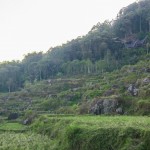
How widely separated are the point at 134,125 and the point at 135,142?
2318 mm

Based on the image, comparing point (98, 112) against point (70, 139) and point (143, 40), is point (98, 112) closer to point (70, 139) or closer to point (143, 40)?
point (70, 139)

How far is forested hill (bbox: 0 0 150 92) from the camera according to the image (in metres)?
86.6

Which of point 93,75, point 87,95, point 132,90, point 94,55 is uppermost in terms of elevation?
point 94,55

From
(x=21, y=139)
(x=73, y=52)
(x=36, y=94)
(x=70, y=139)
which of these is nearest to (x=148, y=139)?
(x=70, y=139)

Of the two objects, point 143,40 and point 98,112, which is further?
point 143,40

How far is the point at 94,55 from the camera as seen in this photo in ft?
318

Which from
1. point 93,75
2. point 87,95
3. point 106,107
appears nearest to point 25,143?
point 106,107

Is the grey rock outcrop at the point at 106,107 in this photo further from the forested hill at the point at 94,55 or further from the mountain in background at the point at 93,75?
the forested hill at the point at 94,55

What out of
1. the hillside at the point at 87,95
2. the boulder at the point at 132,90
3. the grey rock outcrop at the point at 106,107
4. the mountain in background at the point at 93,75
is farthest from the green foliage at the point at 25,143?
the boulder at the point at 132,90

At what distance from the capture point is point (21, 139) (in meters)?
39.2

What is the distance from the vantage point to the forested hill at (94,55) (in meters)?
86.6

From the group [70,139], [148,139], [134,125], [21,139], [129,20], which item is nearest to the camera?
[148,139]

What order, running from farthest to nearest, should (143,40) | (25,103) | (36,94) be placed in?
(143,40)
(36,94)
(25,103)

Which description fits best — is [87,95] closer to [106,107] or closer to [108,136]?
[106,107]
